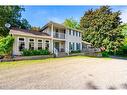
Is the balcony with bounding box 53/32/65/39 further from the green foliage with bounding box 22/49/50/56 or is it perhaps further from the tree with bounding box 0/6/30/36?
the tree with bounding box 0/6/30/36

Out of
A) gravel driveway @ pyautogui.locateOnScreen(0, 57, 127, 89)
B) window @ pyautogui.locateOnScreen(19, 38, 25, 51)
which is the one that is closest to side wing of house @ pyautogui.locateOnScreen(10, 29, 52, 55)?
window @ pyautogui.locateOnScreen(19, 38, 25, 51)

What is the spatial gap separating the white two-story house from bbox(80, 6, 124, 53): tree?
210 inches

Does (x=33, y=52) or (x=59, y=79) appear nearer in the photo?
(x=59, y=79)

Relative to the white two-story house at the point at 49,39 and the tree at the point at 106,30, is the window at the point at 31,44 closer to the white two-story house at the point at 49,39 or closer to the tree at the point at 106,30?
the white two-story house at the point at 49,39

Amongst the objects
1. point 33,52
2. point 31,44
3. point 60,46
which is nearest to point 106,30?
point 60,46

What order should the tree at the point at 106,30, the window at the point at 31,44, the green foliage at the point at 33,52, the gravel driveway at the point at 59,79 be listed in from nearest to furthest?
the gravel driveway at the point at 59,79 < the green foliage at the point at 33,52 < the window at the point at 31,44 < the tree at the point at 106,30

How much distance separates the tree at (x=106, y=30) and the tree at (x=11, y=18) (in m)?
13.2

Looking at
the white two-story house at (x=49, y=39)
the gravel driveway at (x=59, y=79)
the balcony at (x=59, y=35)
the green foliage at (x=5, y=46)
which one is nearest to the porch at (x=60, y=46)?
the white two-story house at (x=49, y=39)

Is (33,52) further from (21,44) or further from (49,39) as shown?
(49,39)

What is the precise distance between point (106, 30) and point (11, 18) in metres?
17.3

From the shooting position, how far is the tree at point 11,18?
20.8 m

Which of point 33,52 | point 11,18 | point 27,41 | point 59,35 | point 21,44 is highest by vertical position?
point 11,18

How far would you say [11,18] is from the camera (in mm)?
24312

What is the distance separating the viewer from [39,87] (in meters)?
6.23
